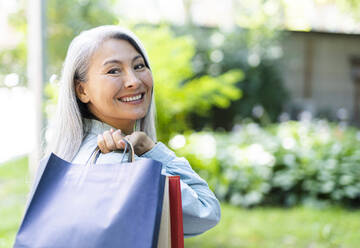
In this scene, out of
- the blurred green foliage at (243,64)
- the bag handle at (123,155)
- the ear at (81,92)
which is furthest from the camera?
the blurred green foliage at (243,64)

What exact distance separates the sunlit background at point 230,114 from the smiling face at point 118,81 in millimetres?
645

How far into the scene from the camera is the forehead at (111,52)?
Answer: 1.25 m

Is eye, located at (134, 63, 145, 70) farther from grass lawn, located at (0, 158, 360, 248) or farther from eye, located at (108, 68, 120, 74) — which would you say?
grass lawn, located at (0, 158, 360, 248)

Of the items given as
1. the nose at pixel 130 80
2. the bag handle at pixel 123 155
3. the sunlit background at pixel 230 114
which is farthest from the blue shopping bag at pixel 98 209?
the sunlit background at pixel 230 114

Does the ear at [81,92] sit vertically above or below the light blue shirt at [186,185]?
above

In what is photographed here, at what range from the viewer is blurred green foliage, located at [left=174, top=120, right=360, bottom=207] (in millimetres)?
4973

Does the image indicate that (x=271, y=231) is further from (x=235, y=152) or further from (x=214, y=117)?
(x=214, y=117)

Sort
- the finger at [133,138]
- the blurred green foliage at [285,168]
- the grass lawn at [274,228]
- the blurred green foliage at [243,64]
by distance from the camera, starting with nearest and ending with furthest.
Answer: the finger at [133,138] → the grass lawn at [274,228] → the blurred green foliage at [285,168] → the blurred green foliage at [243,64]

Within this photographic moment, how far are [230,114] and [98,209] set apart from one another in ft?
29.0

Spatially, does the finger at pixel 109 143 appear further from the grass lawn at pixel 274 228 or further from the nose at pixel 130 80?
the grass lawn at pixel 274 228

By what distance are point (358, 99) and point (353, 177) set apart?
6885 millimetres

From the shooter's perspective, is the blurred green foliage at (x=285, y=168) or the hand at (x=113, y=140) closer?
the hand at (x=113, y=140)

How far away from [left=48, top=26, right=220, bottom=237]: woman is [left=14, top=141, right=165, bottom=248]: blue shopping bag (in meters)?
0.16

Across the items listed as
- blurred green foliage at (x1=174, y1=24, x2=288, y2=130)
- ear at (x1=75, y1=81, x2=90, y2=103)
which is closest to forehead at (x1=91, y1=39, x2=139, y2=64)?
ear at (x1=75, y1=81, x2=90, y2=103)
